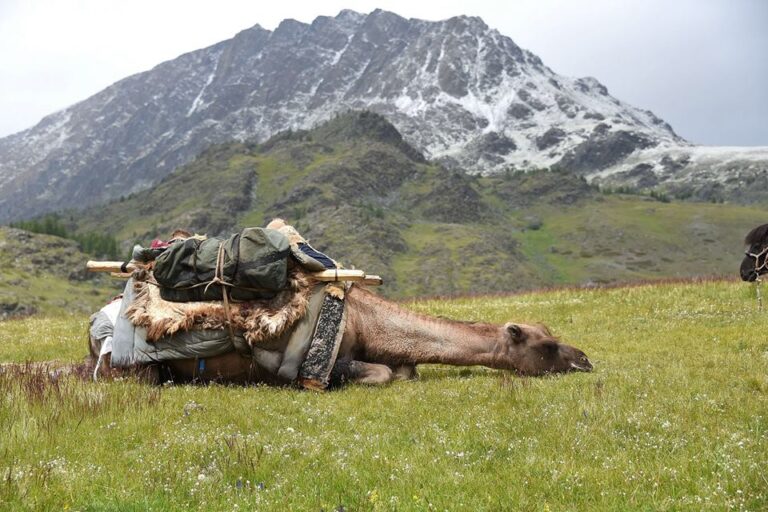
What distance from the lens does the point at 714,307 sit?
19906 millimetres

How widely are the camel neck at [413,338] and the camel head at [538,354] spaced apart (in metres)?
0.30

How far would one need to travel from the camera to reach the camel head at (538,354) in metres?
12.0

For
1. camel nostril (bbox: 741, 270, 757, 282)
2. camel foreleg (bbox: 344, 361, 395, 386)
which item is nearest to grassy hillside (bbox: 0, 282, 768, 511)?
camel foreleg (bbox: 344, 361, 395, 386)

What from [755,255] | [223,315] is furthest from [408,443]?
[755,255]

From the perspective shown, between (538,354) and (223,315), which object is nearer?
(223,315)

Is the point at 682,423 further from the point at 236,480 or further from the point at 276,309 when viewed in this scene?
the point at 276,309

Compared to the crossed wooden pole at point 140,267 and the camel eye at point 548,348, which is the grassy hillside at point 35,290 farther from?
the camel eye at point 548,348

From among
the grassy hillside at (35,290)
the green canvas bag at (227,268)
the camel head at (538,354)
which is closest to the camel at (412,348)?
the camel head at (538,354)

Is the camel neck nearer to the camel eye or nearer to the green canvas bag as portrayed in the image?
the camel eye

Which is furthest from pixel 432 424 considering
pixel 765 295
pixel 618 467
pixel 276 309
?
pixel 765 295

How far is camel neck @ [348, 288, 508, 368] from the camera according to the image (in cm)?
1176

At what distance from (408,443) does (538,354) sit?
5.64 metres

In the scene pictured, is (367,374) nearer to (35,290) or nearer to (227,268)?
(227,268)

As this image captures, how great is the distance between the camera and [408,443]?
23.7 ft
